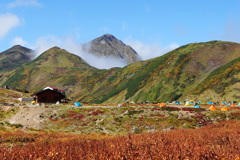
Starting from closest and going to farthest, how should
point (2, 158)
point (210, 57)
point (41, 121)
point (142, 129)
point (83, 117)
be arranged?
1. point (2, 158)
2. point (142, 129)
3. point (41, 121)
4. point (83, 117)
5. point (210, 57)

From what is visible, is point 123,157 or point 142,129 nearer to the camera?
point 123,157

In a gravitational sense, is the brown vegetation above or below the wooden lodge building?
below

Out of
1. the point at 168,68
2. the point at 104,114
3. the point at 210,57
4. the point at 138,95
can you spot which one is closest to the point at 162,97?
the point at 138,95

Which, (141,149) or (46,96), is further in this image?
(46,96)

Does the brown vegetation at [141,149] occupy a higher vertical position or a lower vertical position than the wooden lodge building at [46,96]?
lower

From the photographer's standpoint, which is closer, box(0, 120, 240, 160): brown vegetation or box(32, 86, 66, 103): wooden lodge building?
box(0, 120, 240, 160): brown vegetation

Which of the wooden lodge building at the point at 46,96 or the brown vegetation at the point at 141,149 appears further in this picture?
the wooden lodge building at the point at 46,96

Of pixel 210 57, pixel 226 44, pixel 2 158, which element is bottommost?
pixel 2 158

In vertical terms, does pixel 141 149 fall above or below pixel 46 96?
below

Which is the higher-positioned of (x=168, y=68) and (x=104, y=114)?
(x=168, y=68)

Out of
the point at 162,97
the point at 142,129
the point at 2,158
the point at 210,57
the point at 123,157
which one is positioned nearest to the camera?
the point at 123,157

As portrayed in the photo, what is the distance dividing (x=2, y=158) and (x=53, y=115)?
4153 centimetres

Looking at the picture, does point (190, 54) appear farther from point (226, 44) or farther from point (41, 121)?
point (41, 121)

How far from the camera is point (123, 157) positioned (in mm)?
6066
